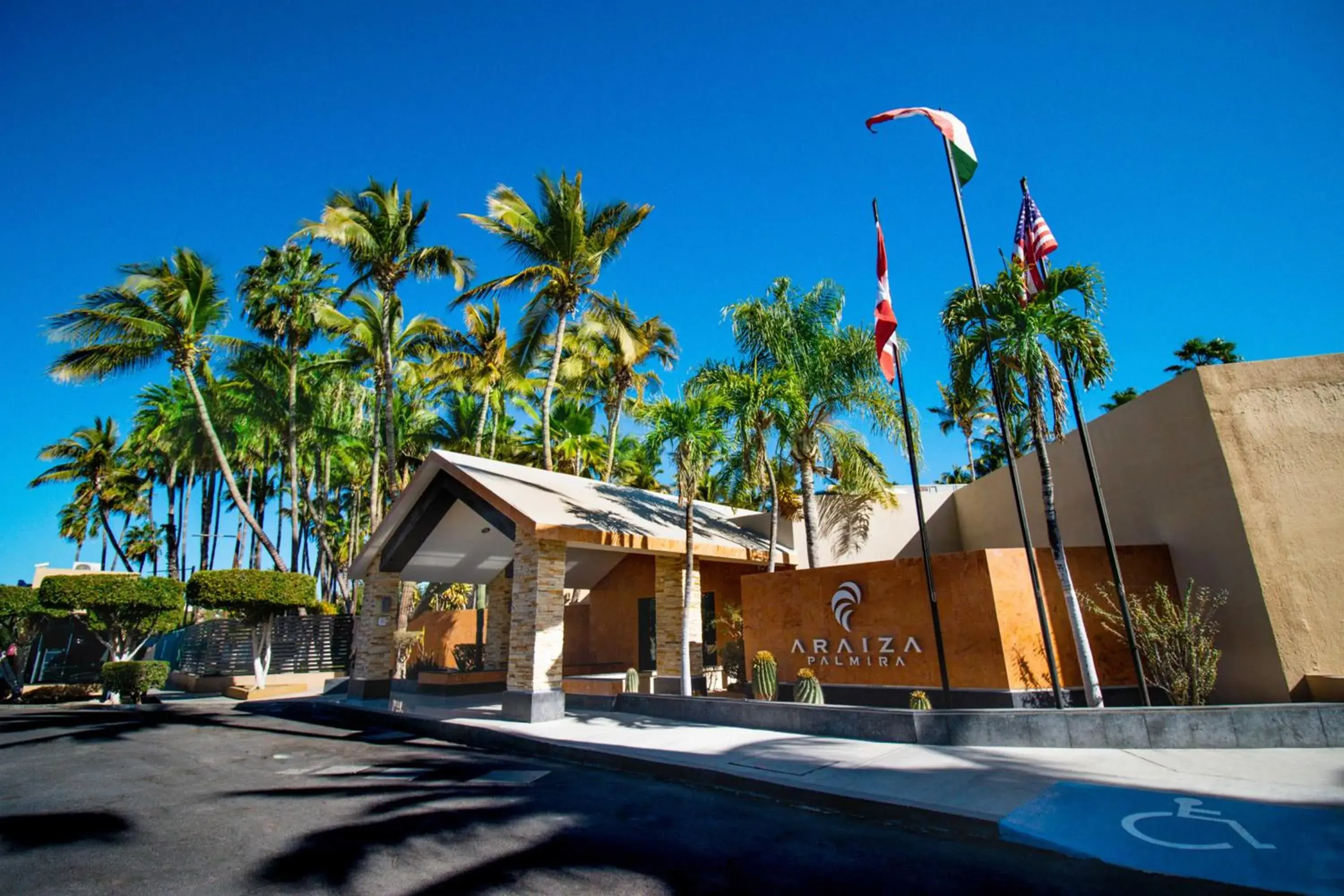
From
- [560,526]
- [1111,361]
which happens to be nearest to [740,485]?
[560,526]

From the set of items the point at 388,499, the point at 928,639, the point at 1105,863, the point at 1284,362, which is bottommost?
the point at 1105,863

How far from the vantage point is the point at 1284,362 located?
33.6 feet

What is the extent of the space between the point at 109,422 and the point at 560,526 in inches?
1810

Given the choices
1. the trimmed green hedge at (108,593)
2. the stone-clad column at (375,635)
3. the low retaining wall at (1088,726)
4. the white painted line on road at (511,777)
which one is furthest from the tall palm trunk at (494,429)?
the low retaining wall at (1088,726)

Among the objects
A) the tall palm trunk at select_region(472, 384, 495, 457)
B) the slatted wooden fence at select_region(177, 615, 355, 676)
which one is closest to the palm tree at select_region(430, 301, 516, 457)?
the tall palm trunk at select_region(472, 384, 495, 457)

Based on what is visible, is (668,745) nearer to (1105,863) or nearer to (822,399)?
(1105,863)

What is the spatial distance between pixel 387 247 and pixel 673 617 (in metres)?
16.8

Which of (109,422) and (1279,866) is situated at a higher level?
(109,422)

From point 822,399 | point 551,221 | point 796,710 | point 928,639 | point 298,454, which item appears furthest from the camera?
point 298,454

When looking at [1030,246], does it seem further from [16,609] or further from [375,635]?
[16,609]

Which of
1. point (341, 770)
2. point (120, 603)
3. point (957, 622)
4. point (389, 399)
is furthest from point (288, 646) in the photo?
point (957, 622)

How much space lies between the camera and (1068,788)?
277 inches

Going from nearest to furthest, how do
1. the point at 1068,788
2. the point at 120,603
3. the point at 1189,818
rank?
the point at 1189,818, the point at 1068,788, the point at 120,603

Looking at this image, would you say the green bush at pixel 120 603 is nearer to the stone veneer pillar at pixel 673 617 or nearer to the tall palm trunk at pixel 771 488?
the stone veneer pillar at pixel 673 617
